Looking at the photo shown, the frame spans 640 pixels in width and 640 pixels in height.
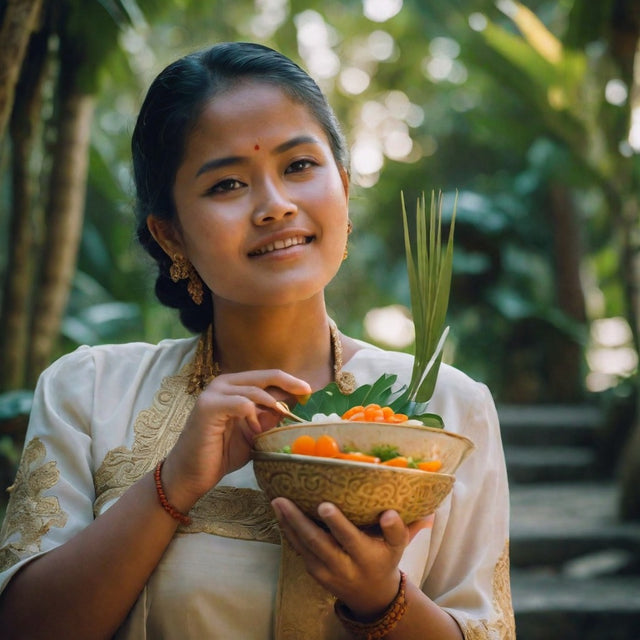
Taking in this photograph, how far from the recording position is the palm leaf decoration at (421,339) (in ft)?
5.99

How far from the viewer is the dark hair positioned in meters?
2.05

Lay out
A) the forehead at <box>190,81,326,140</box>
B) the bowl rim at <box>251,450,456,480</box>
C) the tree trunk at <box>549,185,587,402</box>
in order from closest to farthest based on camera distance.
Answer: the bowl rim at <box>251,450,456,480</box> → the forehead at <box>190,81,326,140</box> → the tree trunk at <box>549,185,587,402</box>

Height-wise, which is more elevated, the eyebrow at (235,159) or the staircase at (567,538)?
the eyebrow at (235,159)

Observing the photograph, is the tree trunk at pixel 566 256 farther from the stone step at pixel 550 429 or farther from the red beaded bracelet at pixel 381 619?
the red beaded bracelet at pixel 381 619

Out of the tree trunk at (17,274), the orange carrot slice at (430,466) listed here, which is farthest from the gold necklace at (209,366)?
the tree trunk at (17,274)

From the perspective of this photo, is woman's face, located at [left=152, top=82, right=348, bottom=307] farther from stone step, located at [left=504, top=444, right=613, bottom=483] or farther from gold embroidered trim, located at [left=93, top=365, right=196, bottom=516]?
stone step, located at [left=504, top=444, right=613, bottom=483]

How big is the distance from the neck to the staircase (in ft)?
10.7

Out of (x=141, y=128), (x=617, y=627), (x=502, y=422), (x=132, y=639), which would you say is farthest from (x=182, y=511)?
(x=502, y=422)

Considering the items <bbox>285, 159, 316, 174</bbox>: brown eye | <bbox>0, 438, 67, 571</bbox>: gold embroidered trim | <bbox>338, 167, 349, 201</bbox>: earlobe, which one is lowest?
<bbox>0, 438, 67, 571</bbox>: gold embroidered trim

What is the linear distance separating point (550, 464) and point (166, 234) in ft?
22.2

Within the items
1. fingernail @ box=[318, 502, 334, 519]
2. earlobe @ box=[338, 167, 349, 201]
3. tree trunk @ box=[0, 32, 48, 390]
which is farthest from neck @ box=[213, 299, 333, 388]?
tree trunk @ box=[0, 32, 48, 390]

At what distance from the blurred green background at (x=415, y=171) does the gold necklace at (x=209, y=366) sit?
0.31m

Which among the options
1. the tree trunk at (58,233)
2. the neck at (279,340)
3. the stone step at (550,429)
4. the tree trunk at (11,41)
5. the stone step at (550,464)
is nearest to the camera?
the neck at (279,340)

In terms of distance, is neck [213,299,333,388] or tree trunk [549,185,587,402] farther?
tree trunk [549,185,587,402]
